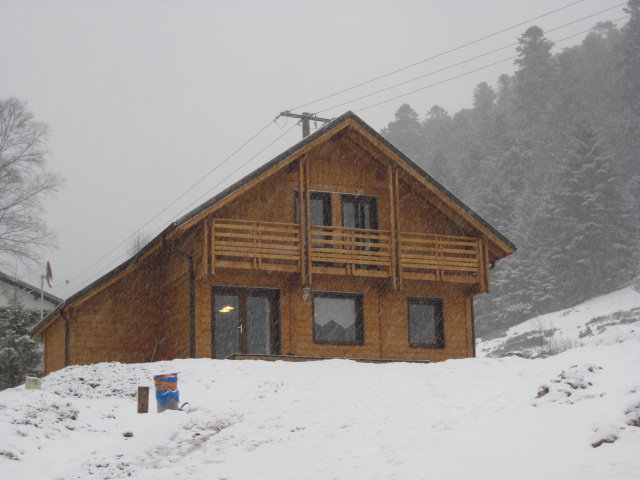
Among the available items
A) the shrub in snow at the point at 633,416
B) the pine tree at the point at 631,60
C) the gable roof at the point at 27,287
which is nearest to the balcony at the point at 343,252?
the shrub in snow at the point at 633,416

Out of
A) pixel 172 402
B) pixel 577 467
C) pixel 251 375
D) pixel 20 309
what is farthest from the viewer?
pixel 20 309

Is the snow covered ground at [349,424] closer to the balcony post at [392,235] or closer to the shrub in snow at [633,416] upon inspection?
the shrub in snow at [633,416]

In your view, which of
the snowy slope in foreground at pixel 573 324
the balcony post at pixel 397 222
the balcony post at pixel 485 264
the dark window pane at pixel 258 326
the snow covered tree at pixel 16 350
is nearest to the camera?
the dark window pane at pixel 258 326

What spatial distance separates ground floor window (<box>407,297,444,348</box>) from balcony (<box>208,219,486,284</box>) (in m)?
0.96

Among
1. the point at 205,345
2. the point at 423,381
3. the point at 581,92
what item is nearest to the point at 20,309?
the point at 205,345

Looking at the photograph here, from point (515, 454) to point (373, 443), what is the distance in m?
2.50

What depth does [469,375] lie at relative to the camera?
1805cm

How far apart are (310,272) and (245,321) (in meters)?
2.35

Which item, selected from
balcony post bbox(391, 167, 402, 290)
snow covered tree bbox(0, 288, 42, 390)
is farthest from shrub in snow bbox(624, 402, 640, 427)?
snow covered tree bbox(0, 288, 42, 390)

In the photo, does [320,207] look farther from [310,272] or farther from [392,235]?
[310,272]

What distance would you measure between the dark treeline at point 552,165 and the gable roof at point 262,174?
35949 mm

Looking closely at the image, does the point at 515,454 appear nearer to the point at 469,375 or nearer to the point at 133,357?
the point at 469,375

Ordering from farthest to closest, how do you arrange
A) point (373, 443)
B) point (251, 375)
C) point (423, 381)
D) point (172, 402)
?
point (251, 375) → point (423, 381) → point (172, 402) → point (373, 443)

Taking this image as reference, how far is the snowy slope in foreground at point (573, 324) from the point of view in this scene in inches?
1868
